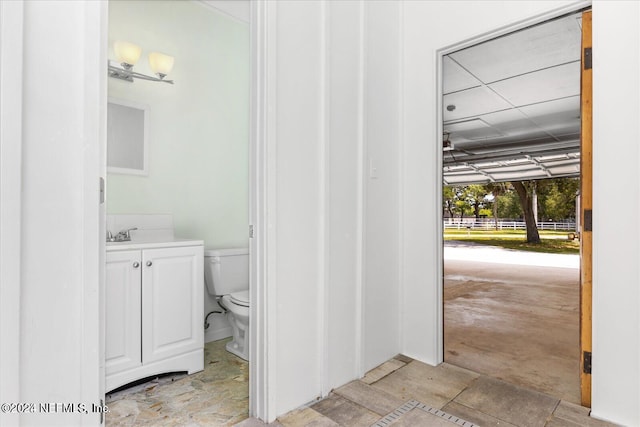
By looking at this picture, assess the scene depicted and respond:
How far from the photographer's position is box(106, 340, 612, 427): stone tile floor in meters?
1.62

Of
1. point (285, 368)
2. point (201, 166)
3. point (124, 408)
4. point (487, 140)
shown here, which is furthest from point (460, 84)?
point (124, 408)

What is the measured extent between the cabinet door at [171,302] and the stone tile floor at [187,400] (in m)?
0.16

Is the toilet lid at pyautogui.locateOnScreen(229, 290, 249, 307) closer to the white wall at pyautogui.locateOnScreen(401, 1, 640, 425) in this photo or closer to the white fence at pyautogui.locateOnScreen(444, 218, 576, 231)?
the white wall at pyautogui.locateOnScreen(401, 1, 640, 425)

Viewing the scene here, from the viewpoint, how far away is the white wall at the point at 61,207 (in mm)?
1042

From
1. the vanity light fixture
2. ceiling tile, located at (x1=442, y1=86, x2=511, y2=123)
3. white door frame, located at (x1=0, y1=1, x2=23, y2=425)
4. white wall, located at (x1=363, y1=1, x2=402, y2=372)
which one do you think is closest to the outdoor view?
ceiling tile, located at (x1=442, y1=86, x2=511, y2=123)

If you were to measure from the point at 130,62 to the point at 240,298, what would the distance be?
5.53 ft

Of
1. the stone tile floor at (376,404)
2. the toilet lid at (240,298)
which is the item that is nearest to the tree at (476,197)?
the stone tile floor at (376,404)

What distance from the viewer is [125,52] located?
2350 mm

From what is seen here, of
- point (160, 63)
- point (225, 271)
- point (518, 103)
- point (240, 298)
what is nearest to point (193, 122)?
point (160, 63)

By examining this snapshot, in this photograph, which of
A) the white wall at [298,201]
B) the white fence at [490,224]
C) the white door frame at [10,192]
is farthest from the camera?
the white fence at [490,224]

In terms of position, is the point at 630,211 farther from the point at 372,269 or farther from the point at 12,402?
the point at 12,402

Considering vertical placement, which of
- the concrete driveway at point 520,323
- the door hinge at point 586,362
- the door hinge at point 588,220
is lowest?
the concrete driveway at point 520,323

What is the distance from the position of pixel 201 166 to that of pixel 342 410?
6.49ft

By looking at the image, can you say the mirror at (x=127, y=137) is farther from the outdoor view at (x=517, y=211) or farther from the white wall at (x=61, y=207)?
the outdoor view at (x=517, y=211)
